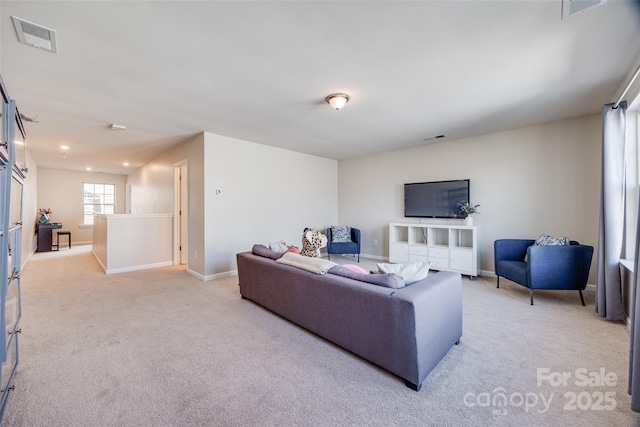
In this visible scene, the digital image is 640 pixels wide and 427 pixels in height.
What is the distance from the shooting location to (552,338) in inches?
96.0

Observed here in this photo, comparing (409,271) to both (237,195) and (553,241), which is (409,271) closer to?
(553,241)

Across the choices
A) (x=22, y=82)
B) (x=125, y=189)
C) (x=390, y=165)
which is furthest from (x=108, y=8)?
(x=125, y=189)

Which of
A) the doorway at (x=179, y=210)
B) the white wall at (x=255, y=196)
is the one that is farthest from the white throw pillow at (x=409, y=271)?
the doorway at (x=179, y=210)

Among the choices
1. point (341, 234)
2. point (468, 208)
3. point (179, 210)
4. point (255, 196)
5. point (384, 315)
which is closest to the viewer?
point (384, 315)

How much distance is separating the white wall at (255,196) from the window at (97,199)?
7.66 meters

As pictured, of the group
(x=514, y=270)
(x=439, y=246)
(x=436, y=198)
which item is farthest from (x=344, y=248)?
(x=514, y=270)

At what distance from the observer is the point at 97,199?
9.41 m

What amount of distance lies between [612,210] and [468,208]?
1.96 m

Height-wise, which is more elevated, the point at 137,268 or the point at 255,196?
the point at 255,196

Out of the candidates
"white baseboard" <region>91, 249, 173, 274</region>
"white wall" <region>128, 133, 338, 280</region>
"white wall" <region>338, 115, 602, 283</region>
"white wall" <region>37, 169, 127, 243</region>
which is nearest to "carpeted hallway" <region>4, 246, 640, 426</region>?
"white wall" <region>338, 115, 602, 283</region>

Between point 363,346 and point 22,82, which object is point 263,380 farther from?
point 22,82

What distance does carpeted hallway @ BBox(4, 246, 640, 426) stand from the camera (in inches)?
61.4

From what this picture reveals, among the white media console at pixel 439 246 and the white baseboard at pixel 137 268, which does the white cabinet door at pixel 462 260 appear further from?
the white baseboard at pixel 137 268

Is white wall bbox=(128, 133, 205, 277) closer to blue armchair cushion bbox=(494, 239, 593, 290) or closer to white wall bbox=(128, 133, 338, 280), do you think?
white wall bbox=(128, 133, 338, 280)
